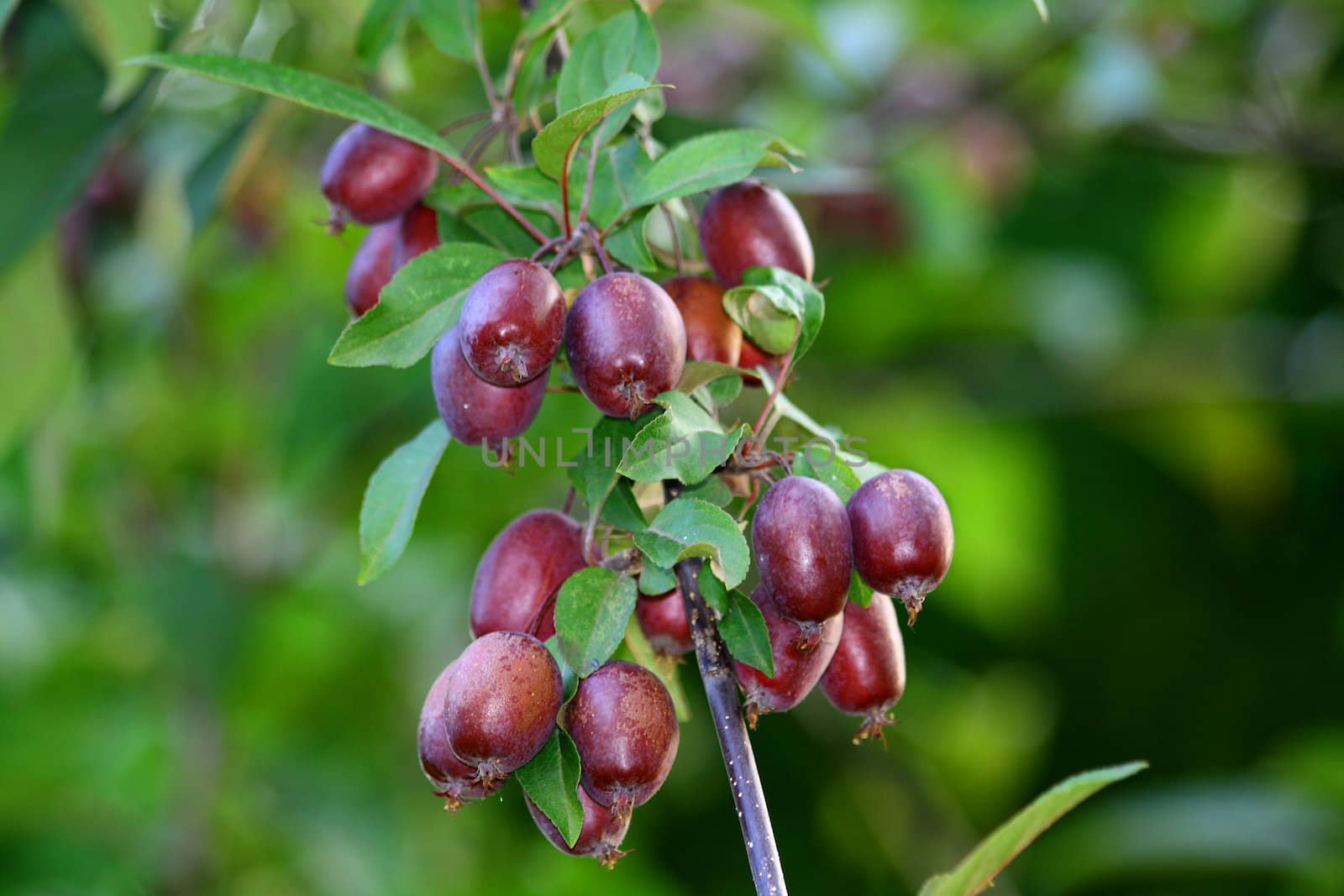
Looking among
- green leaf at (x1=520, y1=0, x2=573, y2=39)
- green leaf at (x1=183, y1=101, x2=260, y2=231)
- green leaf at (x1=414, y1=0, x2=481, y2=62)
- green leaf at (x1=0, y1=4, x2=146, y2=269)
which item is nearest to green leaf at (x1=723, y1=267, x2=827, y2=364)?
green leaf at (x1=520, y1=0, x2=573, y2=39)

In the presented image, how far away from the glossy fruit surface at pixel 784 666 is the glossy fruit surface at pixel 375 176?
1.16 ft

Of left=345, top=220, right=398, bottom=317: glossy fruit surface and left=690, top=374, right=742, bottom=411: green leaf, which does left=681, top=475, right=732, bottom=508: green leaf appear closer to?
left=690, top=374, right=742, bottom=411: green leaf

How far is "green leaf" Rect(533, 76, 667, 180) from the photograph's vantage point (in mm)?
632

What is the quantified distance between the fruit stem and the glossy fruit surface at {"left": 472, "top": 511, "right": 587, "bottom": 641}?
0.07 metres

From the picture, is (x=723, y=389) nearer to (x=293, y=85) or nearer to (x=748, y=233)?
(x=748, y=233)

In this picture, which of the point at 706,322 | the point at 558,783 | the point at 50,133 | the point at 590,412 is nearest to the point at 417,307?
the point at 706,322

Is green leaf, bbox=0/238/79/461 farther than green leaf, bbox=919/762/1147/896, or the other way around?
green leaf, bbox=0/238/79/461

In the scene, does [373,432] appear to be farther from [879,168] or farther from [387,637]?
[879,168]

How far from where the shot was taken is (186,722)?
5.74ft

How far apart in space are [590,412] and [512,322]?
43.4 inches

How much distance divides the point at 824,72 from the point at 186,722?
137cm

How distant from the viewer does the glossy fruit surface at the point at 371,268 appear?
0.81 m

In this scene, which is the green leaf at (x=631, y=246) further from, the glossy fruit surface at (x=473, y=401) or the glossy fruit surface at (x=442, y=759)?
the glossy fruit surface at (x=442, y=759)

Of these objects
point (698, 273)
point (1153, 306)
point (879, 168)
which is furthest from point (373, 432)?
point (1153, 306)
